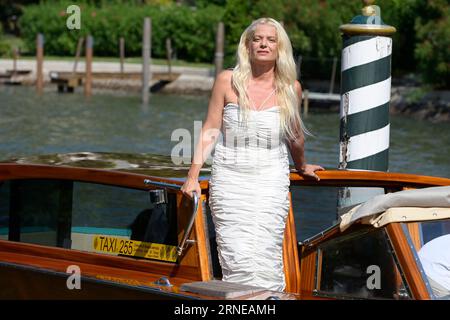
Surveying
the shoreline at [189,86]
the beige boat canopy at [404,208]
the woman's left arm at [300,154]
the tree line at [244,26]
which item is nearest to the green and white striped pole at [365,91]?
the woman's left arm at [300,154]

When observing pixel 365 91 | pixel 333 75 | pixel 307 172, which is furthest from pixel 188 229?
pixel 333 75

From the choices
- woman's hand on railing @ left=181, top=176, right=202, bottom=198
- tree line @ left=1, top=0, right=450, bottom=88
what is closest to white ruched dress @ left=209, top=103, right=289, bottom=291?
woman's hand on railing @ left=181, top=176, right=202, bottom=198

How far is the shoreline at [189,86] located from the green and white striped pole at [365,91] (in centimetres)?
1998

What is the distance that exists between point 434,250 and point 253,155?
91 cm

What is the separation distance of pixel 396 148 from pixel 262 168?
52.3 feet

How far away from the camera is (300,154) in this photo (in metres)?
5.19

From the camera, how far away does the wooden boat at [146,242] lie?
4559mm

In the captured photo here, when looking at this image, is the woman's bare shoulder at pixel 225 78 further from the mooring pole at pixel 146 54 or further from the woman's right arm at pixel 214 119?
the mooring pole at pixel 146 54

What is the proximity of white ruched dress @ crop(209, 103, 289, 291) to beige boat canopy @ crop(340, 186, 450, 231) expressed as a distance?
359 mm

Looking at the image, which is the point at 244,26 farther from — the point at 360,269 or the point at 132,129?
the point at 360,269

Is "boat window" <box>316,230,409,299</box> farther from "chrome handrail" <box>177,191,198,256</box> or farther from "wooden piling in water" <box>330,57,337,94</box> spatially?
"wooden piling in water" <box>330,57,337,94</box>

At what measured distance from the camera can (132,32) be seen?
43938 millimetres

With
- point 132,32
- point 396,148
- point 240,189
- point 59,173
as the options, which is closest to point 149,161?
point 59,173
